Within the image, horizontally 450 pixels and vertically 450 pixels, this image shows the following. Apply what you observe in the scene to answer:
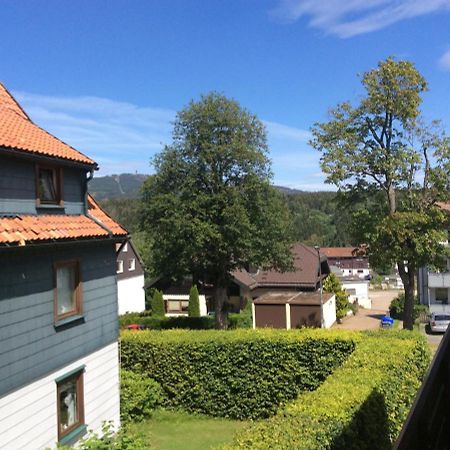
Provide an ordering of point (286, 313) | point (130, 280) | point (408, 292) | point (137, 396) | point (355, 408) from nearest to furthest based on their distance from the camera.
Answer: point (355, 408)
point (137, 396)
point (408, 292)
point (286, 313)
point (130, 280)

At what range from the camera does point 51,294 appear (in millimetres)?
9961

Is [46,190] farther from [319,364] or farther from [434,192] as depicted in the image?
[434,192]

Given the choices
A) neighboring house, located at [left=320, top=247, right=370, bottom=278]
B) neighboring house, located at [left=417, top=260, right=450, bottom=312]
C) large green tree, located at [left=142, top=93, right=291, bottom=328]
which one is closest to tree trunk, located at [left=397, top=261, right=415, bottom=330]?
large green tree, located at [left=142, top=93, right=291, bottom=328]

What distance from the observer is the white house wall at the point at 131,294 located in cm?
4778

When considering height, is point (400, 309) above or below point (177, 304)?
below

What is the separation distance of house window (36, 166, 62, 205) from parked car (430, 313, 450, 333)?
2837 cm

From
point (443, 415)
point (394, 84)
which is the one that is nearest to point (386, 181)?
point (394, 84)

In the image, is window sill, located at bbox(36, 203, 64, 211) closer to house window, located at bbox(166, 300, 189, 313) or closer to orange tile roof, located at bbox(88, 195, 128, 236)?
orange tile roof, located at bbox(88, 195, 128, 236)

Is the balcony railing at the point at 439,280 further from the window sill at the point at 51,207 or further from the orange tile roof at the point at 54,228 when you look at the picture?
the window sill at the point at 51,207

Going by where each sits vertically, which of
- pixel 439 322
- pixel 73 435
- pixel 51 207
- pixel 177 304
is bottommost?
pixel 439 322

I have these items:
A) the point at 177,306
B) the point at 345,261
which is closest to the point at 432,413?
the point at 177,306

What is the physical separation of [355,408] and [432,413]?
21.0 ft

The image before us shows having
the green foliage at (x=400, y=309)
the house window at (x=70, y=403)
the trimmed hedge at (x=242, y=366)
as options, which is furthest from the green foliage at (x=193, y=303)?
the house window at (x=70, y=403)

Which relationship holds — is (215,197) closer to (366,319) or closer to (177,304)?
(177,304)
